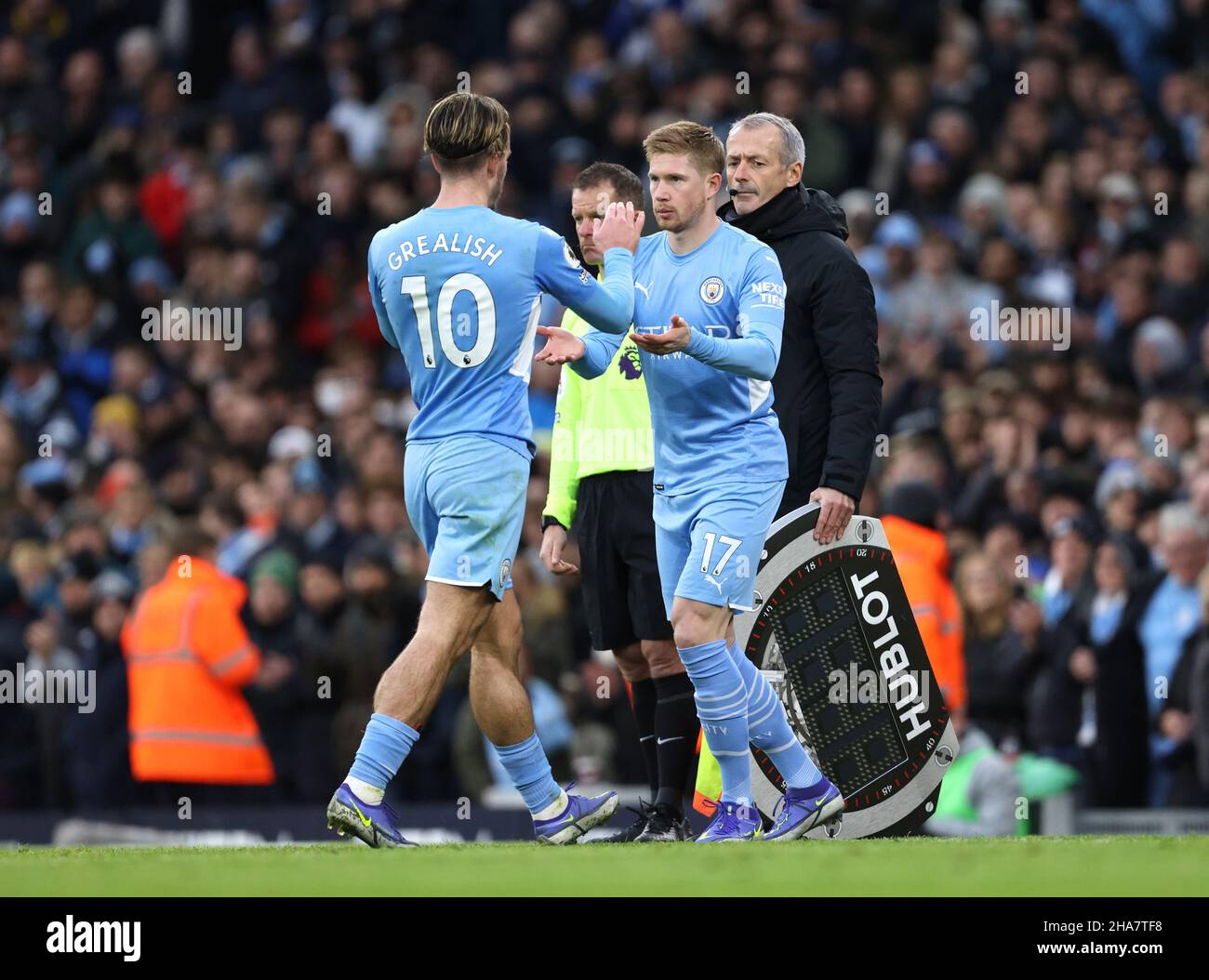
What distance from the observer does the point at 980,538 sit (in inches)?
511

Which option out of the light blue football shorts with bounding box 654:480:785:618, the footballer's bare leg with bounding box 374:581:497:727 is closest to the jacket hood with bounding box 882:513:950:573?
the light blue football shorts with bounding box 654:480:785:618

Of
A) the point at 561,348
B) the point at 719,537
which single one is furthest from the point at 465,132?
the point at 719,537

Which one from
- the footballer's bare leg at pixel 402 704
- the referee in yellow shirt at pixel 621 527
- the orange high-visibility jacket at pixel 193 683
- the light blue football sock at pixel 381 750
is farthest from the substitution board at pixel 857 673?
the orange high-visibility jacket at pixel 193 683

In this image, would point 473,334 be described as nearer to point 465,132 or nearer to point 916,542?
point 465,132

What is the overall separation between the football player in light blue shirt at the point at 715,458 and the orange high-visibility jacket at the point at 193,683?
4.69 meters

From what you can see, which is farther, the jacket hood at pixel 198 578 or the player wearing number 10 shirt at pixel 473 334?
the jacket hood at pixel 198 578

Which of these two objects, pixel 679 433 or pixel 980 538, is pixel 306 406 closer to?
pixel 980 538

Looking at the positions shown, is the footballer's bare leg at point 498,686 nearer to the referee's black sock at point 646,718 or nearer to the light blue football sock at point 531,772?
the light blue football sock at point 531,772

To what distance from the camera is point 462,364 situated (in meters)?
7.01

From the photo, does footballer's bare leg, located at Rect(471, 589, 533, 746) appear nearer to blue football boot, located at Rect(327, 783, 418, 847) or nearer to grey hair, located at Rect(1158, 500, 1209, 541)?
blue football boot, located at Rect(327, 783, 418, 847)

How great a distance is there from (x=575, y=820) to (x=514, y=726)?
1.32 ft

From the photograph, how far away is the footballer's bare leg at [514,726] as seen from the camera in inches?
287

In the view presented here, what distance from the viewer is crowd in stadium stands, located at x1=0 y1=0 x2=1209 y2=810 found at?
1231cm
